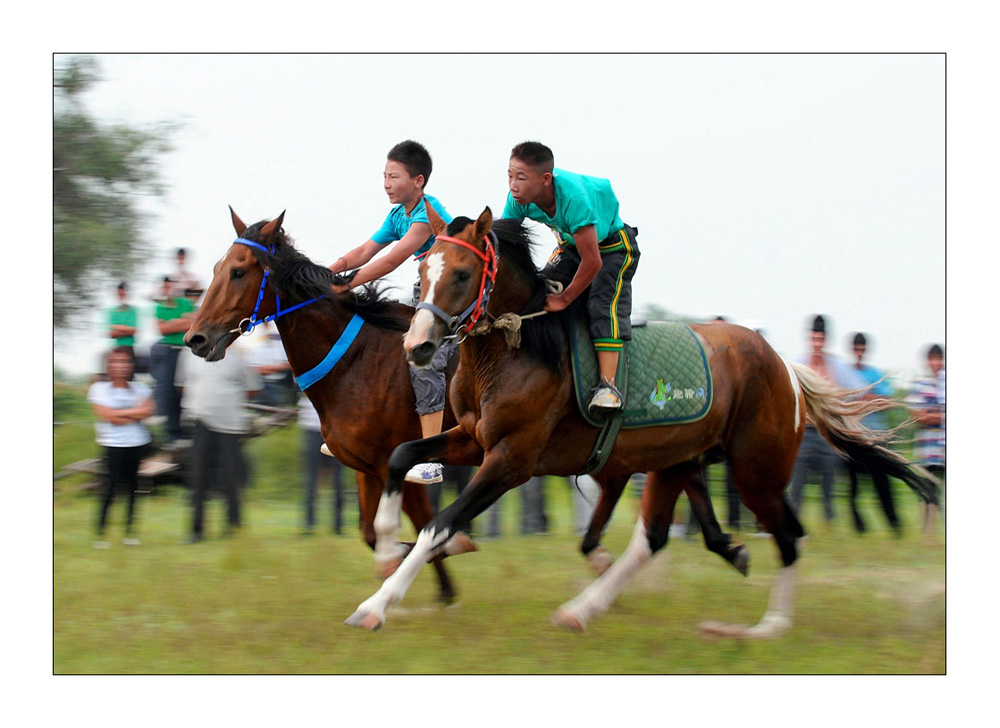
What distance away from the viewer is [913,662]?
5.34 meters

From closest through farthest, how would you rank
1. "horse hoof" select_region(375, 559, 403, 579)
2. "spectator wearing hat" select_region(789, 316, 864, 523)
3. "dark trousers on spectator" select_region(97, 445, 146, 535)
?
1. "horse hoof" select_region(375, 559, 403, 579)
2. "dark trousers on spectator" select_region(97, 445, 146, 535)
3. "spectator wearing hat" select_region(789, 316, 864, 523)

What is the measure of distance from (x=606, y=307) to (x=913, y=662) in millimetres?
2391

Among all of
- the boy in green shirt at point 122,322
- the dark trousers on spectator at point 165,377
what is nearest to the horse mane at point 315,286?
the dark trousers on spectator at point 165,377

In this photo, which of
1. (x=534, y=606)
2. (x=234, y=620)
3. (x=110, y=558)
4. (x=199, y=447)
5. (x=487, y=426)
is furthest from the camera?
(x=199, y=447)

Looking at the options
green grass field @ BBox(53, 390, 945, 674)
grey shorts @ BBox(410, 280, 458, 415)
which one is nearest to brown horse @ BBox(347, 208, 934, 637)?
green grass field @ BBox(53, 390, 945, 674)

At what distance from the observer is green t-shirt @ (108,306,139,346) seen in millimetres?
8523

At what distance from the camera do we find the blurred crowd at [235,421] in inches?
318

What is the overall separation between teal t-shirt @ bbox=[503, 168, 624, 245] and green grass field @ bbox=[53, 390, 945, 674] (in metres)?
2.16

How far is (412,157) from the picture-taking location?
6059 mm

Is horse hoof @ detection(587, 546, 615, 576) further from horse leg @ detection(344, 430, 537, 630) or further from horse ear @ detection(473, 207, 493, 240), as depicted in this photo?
horse ear @ detection(473, 207, 493, 240)

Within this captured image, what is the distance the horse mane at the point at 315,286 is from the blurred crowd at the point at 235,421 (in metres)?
2.17

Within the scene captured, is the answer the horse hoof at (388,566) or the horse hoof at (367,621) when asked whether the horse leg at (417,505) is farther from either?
the horse hoof at (367,621)

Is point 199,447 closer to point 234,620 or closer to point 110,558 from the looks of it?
point 110,558
